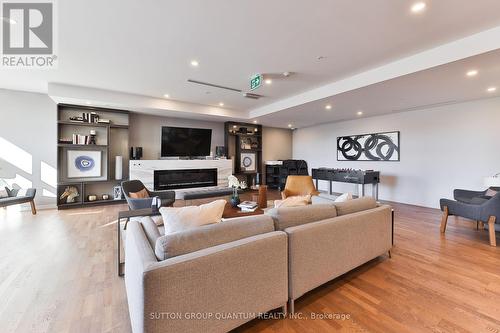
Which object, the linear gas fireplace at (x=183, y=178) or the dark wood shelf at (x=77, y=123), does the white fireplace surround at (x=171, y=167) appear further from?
the dark wood shelf at (x=77, y=123)

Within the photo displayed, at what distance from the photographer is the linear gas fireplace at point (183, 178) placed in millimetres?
6109

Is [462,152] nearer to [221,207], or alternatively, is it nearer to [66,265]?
[221,207]

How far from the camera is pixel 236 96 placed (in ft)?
17.1

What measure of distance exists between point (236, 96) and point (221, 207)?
387 cm

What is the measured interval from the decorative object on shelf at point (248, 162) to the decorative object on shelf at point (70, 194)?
4.76m

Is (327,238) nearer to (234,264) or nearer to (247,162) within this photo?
(234,264)

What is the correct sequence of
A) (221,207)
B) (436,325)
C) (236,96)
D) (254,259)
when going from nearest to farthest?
(254,259) < (436,325) < (221,207) < (236,96)

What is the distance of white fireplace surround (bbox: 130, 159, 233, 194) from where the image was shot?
5723 mm

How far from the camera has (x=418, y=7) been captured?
7.04 feet

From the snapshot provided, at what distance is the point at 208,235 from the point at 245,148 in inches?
254

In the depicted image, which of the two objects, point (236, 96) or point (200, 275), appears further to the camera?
point (236, 96)

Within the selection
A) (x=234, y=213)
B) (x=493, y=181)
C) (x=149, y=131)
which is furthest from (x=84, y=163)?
(x=493, y=181)

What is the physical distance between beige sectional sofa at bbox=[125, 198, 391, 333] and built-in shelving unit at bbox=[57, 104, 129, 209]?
4612 mm

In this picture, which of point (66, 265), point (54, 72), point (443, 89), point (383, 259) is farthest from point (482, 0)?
point (54, 72)
